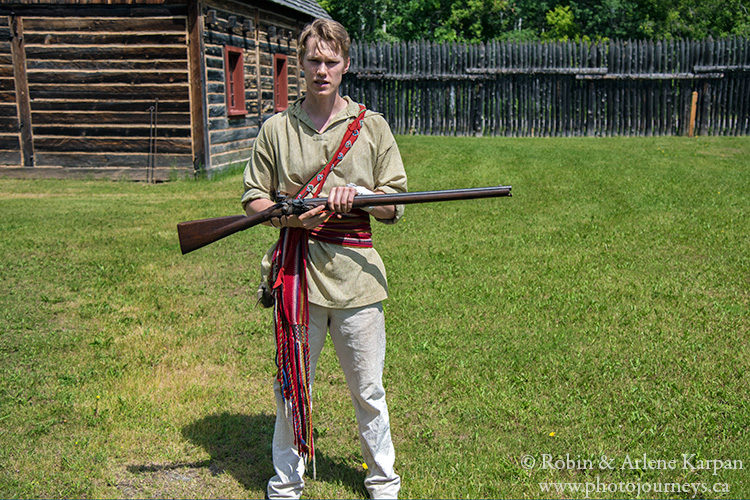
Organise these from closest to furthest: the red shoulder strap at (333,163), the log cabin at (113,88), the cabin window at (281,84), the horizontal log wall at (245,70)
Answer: the red shoulder strap at (333,163)
the log cabin at (113,88)
the horizontal log wall at (245,70)
the cabin window at (281,84)

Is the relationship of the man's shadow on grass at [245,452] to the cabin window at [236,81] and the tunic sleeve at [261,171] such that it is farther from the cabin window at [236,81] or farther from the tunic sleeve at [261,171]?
the cabin window at [236,81]

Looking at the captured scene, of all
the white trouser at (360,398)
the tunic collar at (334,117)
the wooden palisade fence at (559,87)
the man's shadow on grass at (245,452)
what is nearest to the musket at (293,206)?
the tunic collar at (334,117)

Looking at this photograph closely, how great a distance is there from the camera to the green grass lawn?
13.0 feet

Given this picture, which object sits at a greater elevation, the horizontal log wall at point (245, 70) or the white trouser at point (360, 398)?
the horizontal log wall at point (245, 70)

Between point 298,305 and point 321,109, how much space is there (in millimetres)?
892

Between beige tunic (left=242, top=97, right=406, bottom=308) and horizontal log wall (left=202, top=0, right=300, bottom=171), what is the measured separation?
36.2ft

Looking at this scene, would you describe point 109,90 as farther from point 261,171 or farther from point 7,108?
point 261,171

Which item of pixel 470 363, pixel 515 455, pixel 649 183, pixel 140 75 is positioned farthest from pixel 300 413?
pixel 140 75

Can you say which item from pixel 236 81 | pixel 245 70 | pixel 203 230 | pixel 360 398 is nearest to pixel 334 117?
pixel 203 230

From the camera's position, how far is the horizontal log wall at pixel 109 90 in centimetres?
1364

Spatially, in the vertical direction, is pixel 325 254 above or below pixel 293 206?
below

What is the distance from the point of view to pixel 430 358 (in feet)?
17.8

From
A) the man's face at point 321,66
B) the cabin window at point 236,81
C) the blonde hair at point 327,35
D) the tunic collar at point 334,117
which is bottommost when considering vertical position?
the tunic collar at point 334,117

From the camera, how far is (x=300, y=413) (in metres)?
3.44
